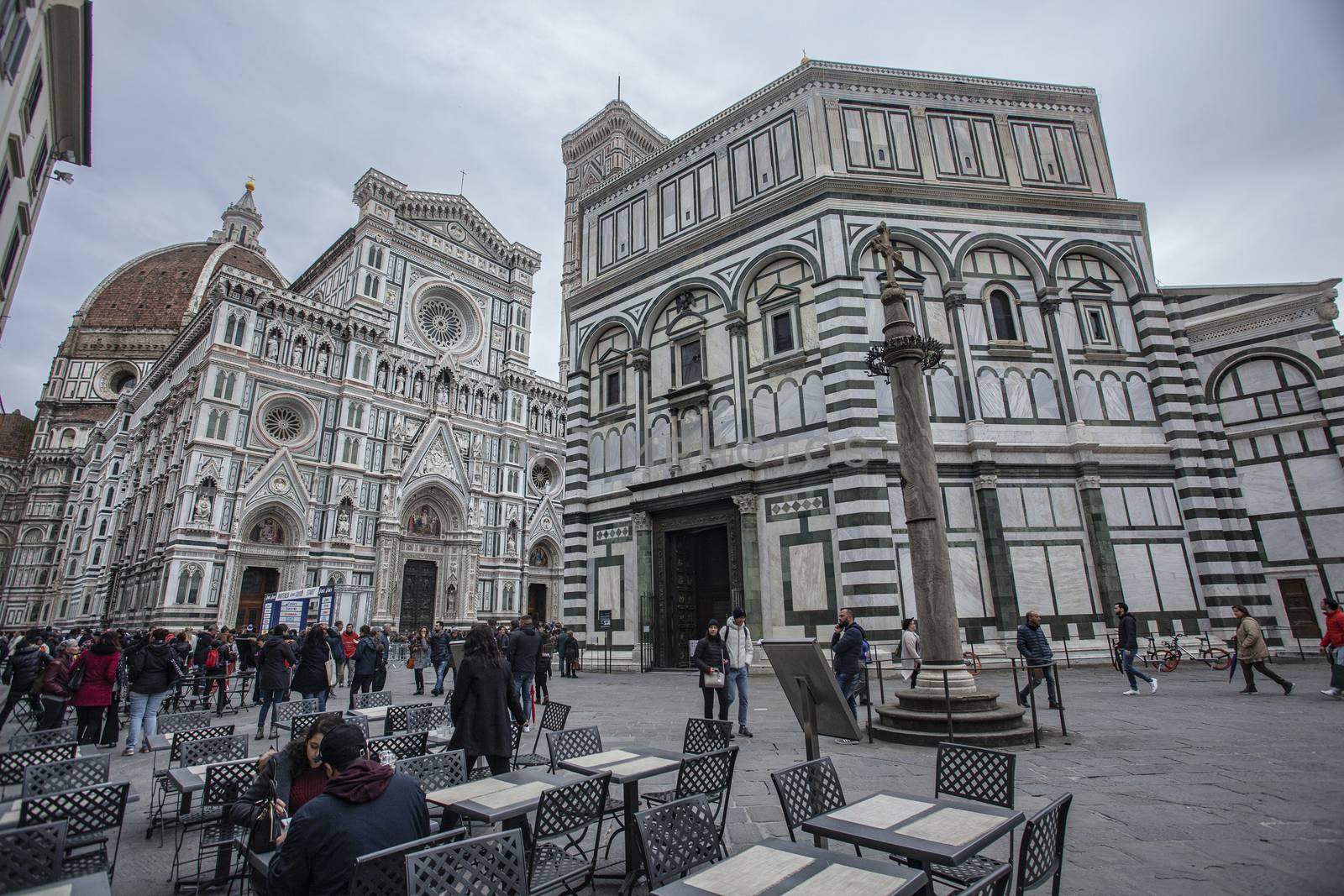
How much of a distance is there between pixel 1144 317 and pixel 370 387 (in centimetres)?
3406

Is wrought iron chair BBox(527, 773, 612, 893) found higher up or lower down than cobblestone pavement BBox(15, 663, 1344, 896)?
higher up

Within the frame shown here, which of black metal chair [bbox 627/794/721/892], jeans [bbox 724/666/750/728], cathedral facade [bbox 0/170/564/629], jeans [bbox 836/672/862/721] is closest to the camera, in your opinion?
black metal chair [bbox 627/794/721/892]

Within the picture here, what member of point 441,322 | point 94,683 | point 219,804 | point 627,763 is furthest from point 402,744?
point 441,322

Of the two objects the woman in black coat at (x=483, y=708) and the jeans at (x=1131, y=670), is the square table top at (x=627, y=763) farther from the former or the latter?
the jeans at (x=1131, y=670)

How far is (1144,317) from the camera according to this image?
1645 cm

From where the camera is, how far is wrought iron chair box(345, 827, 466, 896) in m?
2.54

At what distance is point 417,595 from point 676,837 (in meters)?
34.5

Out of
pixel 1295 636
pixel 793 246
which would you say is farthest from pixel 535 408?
pixel 1295 636

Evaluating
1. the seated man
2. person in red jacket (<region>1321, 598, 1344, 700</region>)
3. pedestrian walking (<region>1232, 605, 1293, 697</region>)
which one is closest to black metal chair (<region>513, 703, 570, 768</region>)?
the seated man

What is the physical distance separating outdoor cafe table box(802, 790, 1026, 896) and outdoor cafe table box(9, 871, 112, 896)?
3097 mm

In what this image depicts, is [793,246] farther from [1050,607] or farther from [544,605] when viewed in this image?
[544,605]

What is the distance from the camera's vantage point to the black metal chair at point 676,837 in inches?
110

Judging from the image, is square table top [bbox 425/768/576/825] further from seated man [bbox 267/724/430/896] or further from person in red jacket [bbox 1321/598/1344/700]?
person in red jacket [bbox 1321/598/1344/700]

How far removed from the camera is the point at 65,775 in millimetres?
4328
